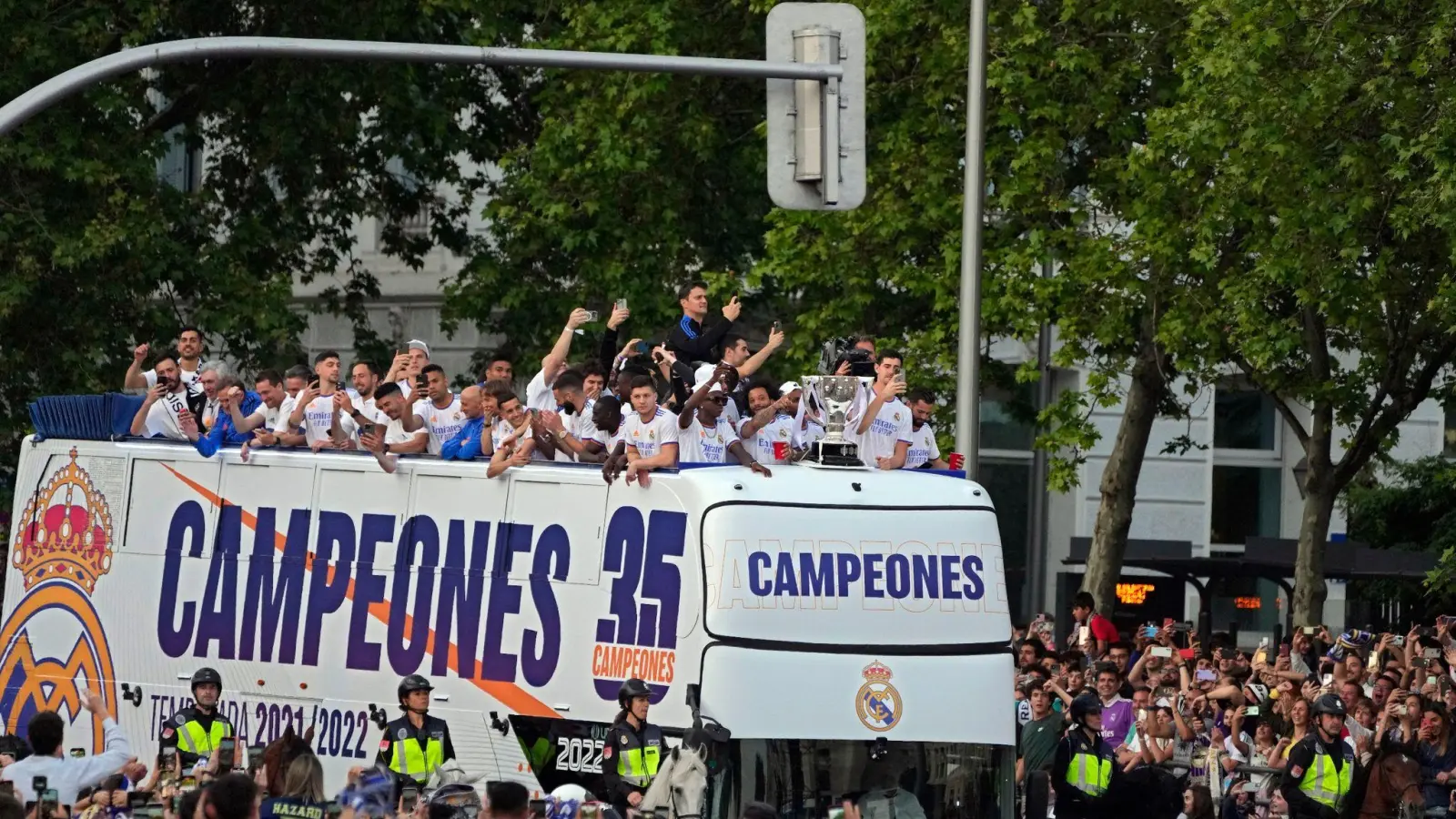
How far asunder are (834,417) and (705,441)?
2.87ft

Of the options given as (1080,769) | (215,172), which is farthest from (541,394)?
(215,172)

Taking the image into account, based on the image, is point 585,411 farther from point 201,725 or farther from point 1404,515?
point 1404,515

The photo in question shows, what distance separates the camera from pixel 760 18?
32750 millimetres

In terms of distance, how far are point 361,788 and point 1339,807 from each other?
9.38 metres

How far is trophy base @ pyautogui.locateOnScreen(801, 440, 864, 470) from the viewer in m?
16.3

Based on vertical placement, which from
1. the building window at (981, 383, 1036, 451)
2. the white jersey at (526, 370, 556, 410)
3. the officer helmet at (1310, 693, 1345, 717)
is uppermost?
the building window at (981, 383, 1036, 451)

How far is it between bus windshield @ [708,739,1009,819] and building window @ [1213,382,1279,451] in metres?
27.4

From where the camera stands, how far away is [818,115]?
577 inches

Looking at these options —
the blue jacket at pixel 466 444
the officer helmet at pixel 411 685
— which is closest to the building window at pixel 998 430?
the blue jacket at pixel 466 444

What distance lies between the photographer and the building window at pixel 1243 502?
42.6m

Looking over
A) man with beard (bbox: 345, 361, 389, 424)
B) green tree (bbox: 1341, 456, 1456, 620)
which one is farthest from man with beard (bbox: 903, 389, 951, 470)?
green tree (bbox: 1341, 456, 1456, 620)

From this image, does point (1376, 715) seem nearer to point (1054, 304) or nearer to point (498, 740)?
point (498, 740)

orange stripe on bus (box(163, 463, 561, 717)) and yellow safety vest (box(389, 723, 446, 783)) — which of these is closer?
yellow safety vest (box(389, 723, 446, 783))

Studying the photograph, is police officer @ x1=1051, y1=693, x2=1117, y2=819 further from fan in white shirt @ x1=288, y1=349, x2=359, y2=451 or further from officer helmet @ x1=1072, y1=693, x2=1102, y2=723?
fan in white shirt @ x1=288, y1=349, x2=359, y2=451
